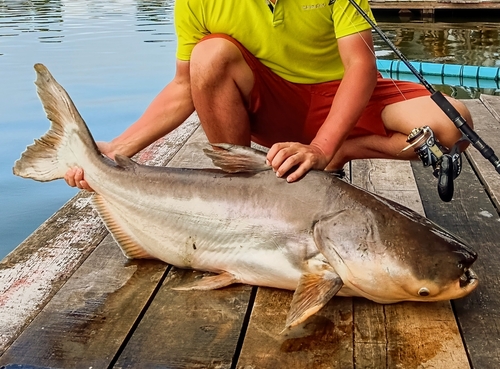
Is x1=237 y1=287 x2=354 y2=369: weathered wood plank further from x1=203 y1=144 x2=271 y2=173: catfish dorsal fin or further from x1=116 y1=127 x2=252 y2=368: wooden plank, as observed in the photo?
x1=203 y1=144 x2=271 y2=173: catfish dorsal fin

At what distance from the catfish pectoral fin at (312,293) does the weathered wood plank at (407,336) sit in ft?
0.49

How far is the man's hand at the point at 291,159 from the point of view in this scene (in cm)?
203

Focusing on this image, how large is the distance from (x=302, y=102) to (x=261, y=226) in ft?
2.86

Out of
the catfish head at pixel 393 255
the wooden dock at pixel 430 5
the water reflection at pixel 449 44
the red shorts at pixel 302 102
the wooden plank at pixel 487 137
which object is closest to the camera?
the catfish head at pixel 393 255

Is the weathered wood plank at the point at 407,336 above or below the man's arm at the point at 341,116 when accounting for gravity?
below

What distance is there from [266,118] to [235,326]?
113cm

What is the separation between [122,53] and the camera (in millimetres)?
11711

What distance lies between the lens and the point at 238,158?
215cm

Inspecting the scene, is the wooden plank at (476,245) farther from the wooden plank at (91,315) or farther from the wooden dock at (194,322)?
the wooden plank at (91,315)

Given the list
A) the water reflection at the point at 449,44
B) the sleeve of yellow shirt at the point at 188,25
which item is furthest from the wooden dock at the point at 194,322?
the water reflection at the point at 449,44

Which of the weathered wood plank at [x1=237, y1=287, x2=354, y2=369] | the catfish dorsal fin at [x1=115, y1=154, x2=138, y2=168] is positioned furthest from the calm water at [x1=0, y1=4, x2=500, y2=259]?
the weathered wood plank at [x1=237, y1=287, x2=354, y2=369]

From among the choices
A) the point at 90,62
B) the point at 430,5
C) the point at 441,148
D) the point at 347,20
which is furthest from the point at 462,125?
the point at 430,5

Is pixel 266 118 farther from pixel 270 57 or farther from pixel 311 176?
pixel 311 176

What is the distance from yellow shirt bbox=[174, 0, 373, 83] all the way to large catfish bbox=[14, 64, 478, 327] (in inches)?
25.1
